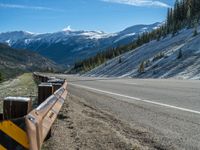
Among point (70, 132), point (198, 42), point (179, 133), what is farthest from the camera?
point (198, 42)

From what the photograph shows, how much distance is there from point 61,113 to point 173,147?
4.58m

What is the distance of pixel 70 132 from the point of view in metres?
7.21

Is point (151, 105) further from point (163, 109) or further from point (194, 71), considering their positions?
point (194, 71)

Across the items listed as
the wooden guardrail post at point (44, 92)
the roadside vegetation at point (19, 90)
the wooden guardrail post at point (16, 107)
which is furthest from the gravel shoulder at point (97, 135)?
the roadside vegetation at point (19, 90)

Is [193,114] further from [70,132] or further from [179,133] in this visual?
[70,132]

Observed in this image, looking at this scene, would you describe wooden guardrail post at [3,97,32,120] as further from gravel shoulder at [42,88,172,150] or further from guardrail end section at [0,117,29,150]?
gravel shoulder at [42,88,172,150]

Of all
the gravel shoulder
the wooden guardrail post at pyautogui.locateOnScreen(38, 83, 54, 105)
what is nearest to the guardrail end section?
the gravel shoulder

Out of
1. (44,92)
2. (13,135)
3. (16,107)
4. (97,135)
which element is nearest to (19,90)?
(44,92)

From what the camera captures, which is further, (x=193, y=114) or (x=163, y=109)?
(x=163, y=109)

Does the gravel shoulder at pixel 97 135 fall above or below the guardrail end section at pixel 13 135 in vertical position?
below

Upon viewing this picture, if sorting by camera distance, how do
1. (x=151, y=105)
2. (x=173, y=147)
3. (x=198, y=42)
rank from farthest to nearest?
(x=198, y=42) < (x=151, y=105) < (x=173, y=147)

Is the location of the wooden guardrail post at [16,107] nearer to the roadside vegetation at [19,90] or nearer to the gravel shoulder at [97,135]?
the gravel shoulder at [97,135]

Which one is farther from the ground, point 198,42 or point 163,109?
point 198,42

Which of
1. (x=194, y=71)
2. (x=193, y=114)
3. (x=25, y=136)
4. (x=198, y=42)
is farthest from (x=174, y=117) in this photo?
(x=198, y=42)
